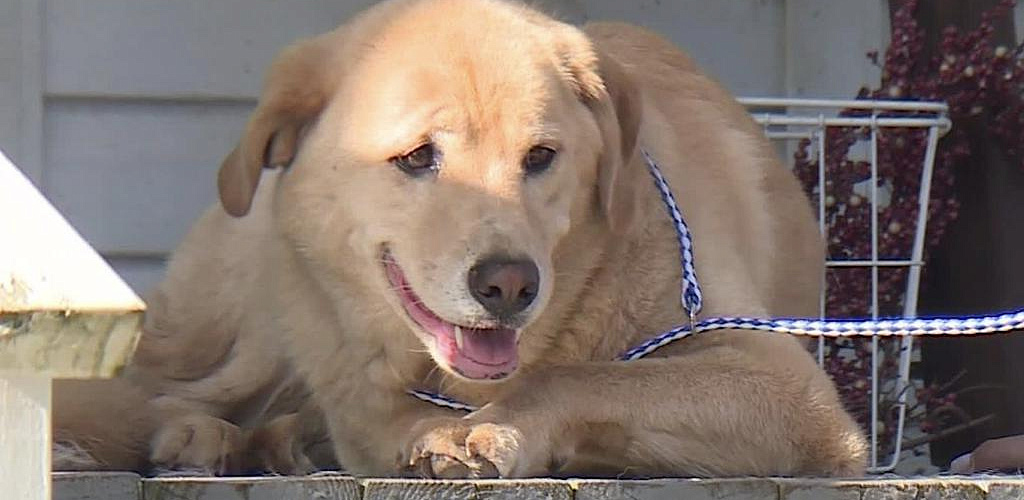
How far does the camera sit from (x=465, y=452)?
2.22 metres

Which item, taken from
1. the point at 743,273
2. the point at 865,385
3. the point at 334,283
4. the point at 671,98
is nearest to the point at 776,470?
the point at 743,273

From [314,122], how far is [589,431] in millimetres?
704

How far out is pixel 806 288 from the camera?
3.67m

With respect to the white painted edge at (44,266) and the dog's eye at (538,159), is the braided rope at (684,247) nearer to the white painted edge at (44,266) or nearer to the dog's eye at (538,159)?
the dog's eye at (538,159)

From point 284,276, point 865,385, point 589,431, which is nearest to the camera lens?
point 589,431

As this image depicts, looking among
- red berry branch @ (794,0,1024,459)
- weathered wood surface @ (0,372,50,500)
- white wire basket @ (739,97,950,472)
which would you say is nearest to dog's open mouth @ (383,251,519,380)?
weathered wood surface @ (0,372,50,500)

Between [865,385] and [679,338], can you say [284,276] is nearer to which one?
[679,338]

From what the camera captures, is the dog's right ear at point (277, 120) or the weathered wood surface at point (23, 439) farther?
the dog's right ear at point (277, 120)

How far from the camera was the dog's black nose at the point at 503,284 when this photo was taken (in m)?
2.35

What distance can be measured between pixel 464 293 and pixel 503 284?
2.3 inches

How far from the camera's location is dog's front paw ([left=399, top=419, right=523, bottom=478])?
221cm

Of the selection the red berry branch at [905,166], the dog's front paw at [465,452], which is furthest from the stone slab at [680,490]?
the red berry branch at [905,166]

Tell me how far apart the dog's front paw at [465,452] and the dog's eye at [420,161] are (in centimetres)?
43

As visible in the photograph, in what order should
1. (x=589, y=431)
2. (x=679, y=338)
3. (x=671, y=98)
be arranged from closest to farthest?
(x=589, y=431)
(x=679, y=338)
(x=671, y=98)
